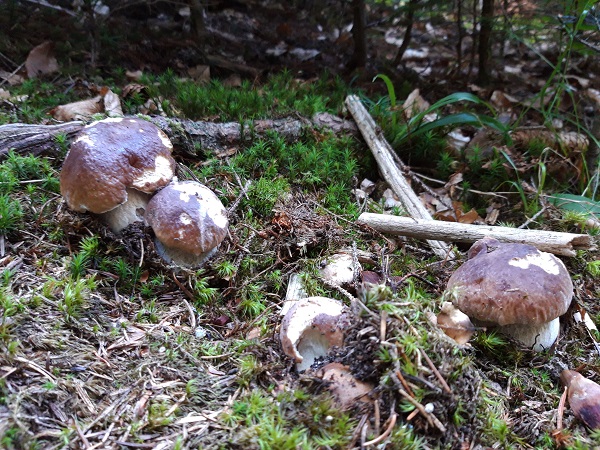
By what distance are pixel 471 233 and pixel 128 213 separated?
2333 mm

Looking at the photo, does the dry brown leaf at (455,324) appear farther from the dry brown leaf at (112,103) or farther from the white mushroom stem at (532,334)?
the dry brown leaf at (112,103)

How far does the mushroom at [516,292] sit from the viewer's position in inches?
94.8

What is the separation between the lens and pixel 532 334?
8.50ft

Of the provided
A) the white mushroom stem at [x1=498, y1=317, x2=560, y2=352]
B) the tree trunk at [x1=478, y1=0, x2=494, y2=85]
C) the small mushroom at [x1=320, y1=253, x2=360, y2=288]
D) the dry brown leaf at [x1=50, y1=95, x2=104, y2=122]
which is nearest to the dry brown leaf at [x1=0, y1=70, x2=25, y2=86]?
the dry brown leaf at [x1=50, y1=95, x2=104, y2=122]

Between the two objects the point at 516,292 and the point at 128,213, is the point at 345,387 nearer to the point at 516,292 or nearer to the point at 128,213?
the point at 516,292

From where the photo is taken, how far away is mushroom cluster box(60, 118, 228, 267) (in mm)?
2682

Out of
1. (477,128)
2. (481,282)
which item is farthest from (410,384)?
(477,128)

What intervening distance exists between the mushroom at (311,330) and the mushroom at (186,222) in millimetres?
779

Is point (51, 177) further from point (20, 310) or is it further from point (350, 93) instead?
point (350, 93)

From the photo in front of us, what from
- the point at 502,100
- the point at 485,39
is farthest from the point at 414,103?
Answer: the point at 485,39

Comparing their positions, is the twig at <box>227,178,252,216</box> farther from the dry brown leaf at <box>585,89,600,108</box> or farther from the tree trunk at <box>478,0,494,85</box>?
the dry brown leaf at <box>585,89,600,108</box>

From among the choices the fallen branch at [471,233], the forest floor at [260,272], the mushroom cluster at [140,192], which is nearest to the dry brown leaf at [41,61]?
the forest floor at [260,272]

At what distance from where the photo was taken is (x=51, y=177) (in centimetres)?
315

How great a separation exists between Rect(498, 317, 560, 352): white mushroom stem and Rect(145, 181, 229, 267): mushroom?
181 centimetres
